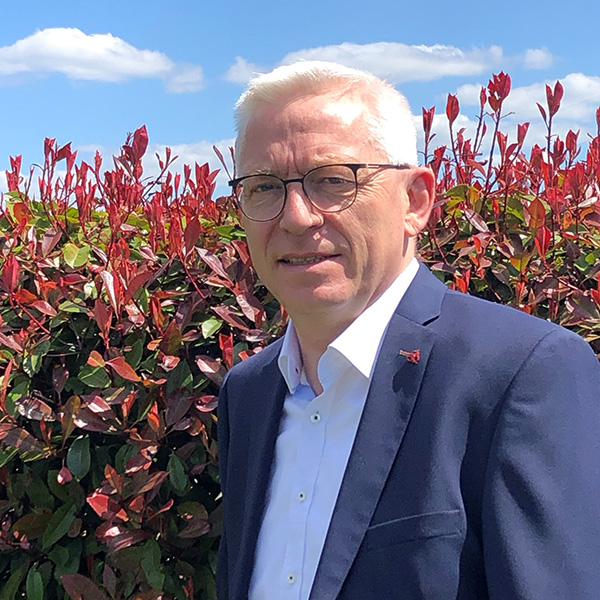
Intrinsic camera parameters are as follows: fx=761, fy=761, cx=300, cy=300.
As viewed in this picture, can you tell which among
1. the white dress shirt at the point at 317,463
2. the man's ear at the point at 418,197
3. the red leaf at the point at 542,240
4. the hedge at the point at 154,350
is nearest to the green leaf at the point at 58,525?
the hedge at the point at 154,350

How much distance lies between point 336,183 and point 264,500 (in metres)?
0.82

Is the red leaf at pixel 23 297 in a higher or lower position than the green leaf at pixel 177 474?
higher

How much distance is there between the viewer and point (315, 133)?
1.76m

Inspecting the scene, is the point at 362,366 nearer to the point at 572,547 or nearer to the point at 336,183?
the point at 336,183

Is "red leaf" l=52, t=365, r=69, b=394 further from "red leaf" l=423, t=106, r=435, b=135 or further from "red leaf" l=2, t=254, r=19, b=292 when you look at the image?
"red leaf" l=423, t=106, r=435, b=135

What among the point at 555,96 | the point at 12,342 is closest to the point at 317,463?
the point at 12,342

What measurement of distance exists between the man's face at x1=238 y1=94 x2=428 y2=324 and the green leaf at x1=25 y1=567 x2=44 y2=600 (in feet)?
5.66

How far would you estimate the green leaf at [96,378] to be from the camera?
2662 mm

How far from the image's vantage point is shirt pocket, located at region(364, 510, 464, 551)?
146cm

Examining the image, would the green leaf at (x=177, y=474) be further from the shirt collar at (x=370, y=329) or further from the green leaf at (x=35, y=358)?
the shirt collar at (x=370, y=329)

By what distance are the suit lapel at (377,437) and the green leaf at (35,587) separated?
163 centimetres

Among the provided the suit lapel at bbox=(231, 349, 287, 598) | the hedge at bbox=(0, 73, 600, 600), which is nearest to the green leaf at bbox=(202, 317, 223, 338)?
the hedge at bbox=(0, 73, 600, 600)

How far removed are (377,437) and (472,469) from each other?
8.8 inches

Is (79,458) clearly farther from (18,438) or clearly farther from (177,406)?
(177,406)
